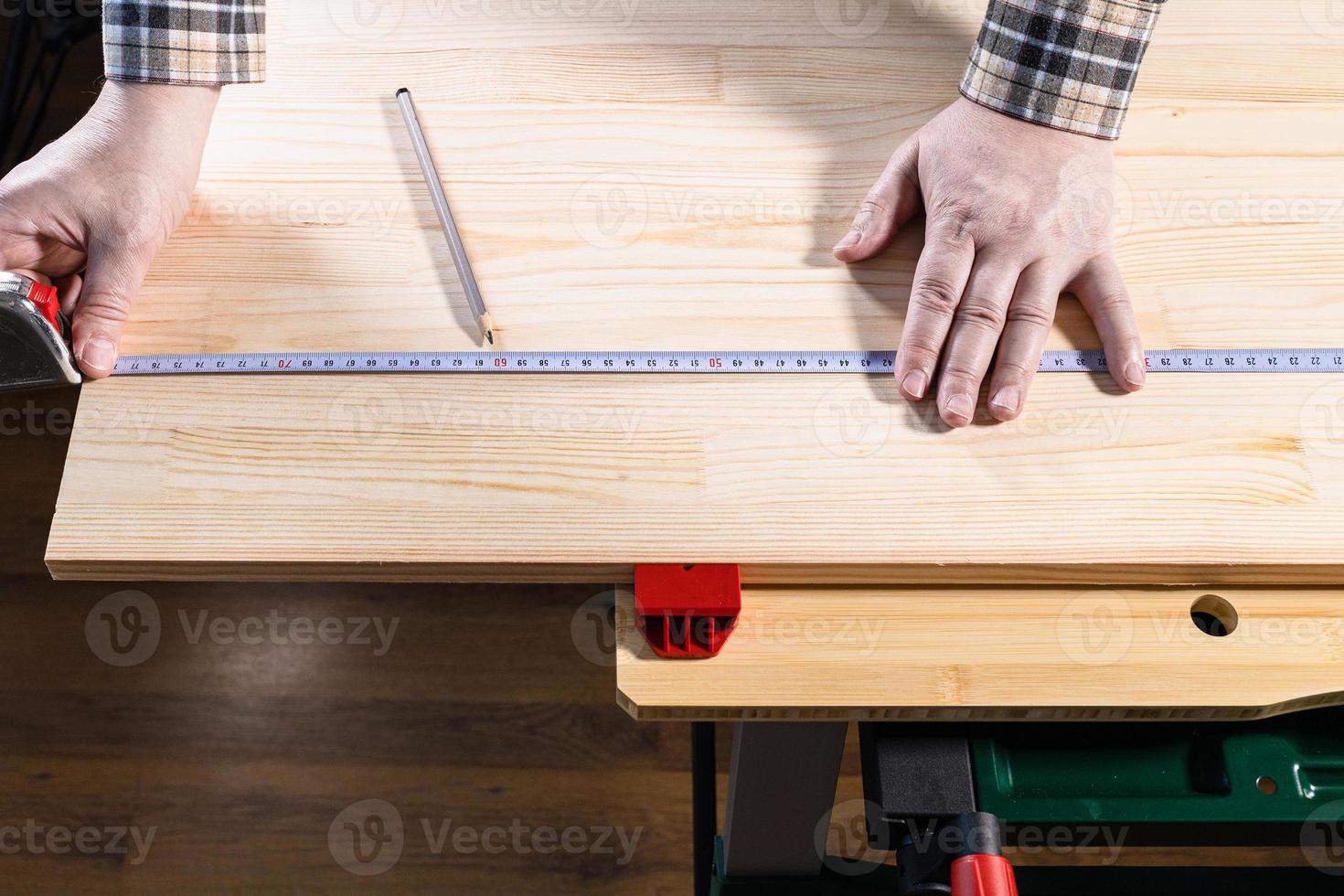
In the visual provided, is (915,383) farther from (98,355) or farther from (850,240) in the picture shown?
(98,355)

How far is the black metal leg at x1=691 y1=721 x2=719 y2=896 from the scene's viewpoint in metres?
1.26

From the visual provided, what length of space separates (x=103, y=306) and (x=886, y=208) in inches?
27.0

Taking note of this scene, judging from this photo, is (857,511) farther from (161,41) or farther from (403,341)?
(161,41)

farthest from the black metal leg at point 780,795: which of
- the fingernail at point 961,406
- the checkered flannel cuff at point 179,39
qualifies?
the checkered flannel cuff at point 179,39

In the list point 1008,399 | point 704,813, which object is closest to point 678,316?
point 1008,399

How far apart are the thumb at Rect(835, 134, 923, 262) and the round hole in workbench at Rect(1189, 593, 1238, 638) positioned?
40cm

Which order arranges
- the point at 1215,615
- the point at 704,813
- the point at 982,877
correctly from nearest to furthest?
the point at 982,877, the point at 1215,615, the point at 704,813

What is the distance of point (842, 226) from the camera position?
90cm

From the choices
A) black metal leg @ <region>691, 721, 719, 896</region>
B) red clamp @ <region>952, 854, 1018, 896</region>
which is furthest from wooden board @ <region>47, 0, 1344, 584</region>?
black metal leg @ <region>691, 721, 719, 896</region>

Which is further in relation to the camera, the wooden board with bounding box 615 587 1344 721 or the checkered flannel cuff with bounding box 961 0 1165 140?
the checkered flannel cuff with bounding box 961 0 1165 140

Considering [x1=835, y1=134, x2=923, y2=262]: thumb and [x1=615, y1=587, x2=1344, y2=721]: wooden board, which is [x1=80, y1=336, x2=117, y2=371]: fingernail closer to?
[x1=615, y1=587, x2=1344, y2=721]: wooden board

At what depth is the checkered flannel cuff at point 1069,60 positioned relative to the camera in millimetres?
892

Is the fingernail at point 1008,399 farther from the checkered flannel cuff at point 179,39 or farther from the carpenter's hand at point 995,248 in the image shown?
the checkered flannel cuff at point 179,39

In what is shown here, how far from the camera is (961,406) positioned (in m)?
0.79
